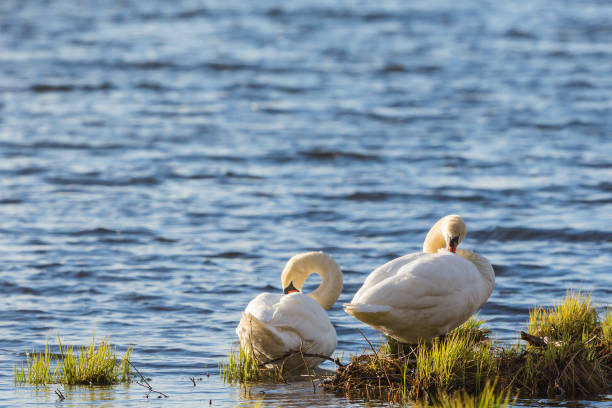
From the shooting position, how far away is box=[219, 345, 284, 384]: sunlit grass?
8016 mm

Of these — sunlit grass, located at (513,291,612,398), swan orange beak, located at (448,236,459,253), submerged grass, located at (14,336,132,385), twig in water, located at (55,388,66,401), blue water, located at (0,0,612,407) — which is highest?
blue water, located at (0,0,612,407)

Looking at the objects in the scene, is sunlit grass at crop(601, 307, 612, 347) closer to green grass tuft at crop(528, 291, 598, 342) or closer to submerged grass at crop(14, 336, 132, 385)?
green grass tuft at crop(528, 291, 598, 342)

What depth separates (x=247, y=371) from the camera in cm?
804

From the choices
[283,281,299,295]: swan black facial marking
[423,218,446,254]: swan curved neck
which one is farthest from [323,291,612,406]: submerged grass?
[283,281,299,295]: swan black facial marking

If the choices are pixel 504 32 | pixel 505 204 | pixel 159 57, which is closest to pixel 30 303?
pixel 505 204

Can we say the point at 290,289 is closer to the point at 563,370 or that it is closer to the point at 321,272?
the point at 321,272

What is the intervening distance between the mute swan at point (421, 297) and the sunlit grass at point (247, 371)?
0.95 m

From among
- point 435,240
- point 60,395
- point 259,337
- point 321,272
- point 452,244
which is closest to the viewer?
point 60,395

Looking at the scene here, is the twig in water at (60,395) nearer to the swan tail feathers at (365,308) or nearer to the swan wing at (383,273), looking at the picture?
the swan tail feathers at (365,308)

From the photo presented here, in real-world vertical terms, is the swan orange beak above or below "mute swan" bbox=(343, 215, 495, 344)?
above

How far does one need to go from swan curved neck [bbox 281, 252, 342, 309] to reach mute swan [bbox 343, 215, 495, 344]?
1.47m

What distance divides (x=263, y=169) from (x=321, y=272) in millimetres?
9987

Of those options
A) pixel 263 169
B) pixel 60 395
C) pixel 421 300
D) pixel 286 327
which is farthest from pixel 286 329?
pixel 263 169

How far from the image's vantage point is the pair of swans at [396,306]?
7.51 m
